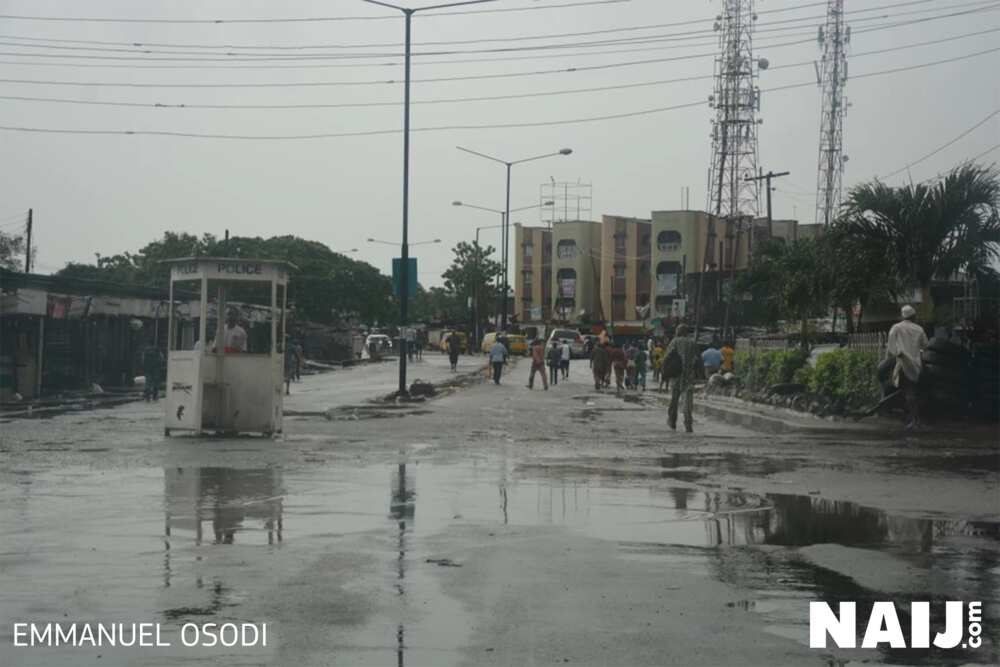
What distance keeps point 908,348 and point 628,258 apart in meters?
108

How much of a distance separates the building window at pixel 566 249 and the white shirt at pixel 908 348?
111 meters

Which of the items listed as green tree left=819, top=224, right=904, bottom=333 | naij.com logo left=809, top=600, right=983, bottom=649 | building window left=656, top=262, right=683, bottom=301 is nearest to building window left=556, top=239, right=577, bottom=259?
building window left=656, top=262, right=683, bottom=301

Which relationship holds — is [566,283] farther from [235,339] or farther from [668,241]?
[235,339]

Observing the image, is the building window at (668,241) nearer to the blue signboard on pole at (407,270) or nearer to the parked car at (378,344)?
the parked car at (378,344)

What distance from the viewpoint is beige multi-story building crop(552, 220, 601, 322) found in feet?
426

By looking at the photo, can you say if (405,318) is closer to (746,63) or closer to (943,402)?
(943,402)

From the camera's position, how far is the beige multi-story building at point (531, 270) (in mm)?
136500

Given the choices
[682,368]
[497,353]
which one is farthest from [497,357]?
[682,368]

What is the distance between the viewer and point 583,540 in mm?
10133

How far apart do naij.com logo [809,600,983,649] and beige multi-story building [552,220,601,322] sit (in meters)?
122

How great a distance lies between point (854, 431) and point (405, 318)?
59.3 ft

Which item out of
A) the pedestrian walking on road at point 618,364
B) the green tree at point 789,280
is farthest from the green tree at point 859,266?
the pedestrian walking on road at point 618,364

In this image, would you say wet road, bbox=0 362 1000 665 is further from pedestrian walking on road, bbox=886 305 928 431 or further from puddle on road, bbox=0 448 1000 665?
pedestrian walking on road, bbox=886 305 928 431

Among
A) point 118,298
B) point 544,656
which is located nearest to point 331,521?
point 544,656
